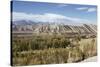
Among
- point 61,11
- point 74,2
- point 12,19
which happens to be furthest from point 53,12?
point 12,19

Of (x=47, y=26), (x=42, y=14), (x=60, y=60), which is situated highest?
(x=42, y=14)

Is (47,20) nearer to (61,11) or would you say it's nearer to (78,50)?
(61,11)

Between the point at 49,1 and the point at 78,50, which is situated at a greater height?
the point at 49,1

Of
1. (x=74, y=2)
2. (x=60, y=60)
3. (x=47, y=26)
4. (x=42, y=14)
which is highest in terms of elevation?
(x=74, y=2)
